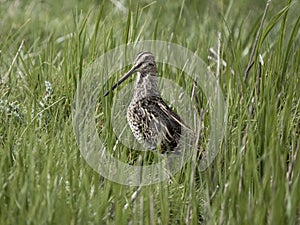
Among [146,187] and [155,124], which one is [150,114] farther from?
[146,187]

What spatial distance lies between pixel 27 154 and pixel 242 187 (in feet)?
3.06

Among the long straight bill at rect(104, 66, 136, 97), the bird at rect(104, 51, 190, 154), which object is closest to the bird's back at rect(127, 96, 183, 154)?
the bird at rect(104, 51, 190, 154)

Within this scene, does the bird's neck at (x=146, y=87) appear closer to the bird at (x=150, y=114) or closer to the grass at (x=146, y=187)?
the bird at (x=150, y=114)

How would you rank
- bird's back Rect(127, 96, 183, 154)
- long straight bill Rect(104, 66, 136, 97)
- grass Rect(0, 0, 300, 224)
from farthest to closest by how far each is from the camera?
1. long straight bill Rect(104, 66, 136, 97)
2. bird's back Rect(127, 96, 183, 154)
3. grass Rect(0, 0, 300, 224)

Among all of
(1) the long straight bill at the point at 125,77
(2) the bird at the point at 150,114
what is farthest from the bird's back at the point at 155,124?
(1) the long straight bill at the point at 125,77

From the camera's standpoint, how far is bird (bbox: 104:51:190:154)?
11.2 ft

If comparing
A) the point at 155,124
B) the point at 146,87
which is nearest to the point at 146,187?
the point at 155,124

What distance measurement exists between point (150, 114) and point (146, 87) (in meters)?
0.22

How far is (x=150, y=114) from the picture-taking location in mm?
3535

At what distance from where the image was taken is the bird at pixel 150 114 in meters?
3.42

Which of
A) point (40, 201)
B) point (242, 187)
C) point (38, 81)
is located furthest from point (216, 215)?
point (38, 81)

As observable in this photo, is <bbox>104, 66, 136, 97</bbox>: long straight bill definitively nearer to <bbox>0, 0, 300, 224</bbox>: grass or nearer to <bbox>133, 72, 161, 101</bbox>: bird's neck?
<bbox>133, 72, 161, 101</bbox>: bird's neck

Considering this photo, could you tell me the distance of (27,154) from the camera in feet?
9.78

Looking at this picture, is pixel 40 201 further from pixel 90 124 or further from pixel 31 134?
pixel 90 124
